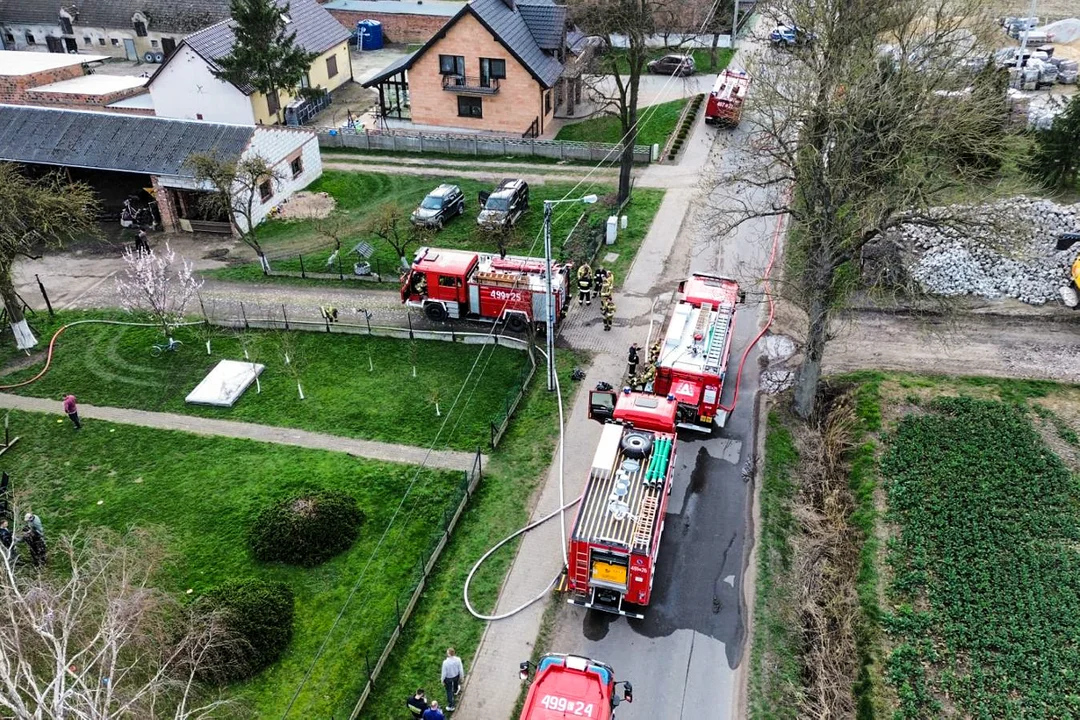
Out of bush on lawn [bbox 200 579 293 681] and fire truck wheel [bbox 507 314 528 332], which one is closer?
bush on lawn [bbox 200 579 293 681]

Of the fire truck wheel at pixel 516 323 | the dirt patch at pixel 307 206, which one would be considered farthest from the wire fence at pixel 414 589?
the dirt patch at pixel 307 206

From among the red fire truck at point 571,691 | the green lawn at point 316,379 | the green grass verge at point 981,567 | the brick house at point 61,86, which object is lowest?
the green lawn at point 316,379

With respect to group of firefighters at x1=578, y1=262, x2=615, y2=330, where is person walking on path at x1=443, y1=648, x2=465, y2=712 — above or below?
below

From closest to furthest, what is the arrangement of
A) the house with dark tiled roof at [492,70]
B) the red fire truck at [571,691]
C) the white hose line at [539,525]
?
the red fire truck at [571,691], the white hose line at [539,525], the house with dark tiled roof at [492,70]

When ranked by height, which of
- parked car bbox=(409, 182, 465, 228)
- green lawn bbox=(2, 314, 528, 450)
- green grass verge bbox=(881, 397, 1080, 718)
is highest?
parked car bbox=(409, 182, 465, 228)

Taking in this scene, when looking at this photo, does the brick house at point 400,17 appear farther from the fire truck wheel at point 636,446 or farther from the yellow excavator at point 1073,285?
the fire truck wheel at point 636,446

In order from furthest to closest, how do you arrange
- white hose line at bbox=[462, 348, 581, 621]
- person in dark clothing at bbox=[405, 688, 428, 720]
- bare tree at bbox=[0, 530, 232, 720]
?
white hose line at bbox=[462, 348, 581, 621] → person in dark clothing at bbox=[405, 688, 428, 720] → bare tree at bbox=[0, 530, 232, 720]

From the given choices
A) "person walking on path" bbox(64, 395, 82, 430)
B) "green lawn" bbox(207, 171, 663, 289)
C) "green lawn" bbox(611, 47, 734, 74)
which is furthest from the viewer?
"green lawn" bbox(611, 47, 734, 74)

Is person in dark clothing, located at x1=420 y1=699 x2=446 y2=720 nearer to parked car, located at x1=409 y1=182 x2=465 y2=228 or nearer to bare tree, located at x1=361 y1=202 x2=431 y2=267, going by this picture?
bare tree, located at x1=361 y1=202 x2=431 y2=267

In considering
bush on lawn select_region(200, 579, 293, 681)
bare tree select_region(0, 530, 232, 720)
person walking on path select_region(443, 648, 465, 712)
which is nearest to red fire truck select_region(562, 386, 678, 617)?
person walking on path select_region(443, 648, 465, 712)
